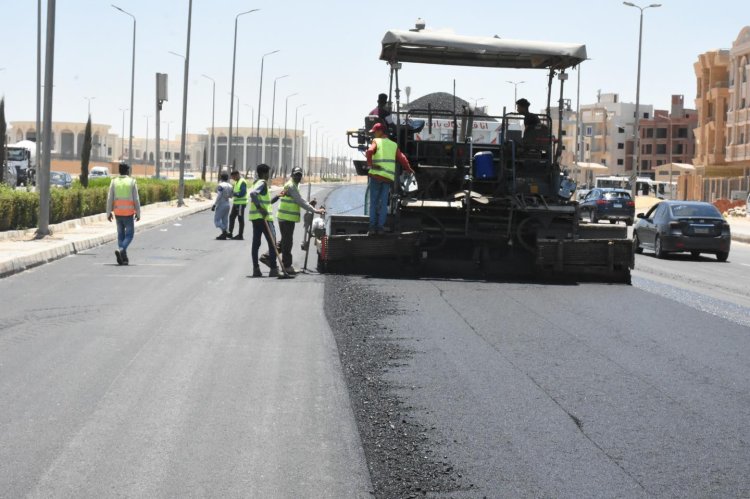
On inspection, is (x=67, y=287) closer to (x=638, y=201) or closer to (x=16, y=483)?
(x=16, y=483)

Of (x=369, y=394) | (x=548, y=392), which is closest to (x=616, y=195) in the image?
(x=548, y=392)

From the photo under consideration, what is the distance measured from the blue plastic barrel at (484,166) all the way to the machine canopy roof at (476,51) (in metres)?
1.53

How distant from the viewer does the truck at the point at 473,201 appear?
1744 cm

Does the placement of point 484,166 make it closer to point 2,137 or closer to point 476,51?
point 476,51

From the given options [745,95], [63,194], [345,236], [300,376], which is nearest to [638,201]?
[745,95]

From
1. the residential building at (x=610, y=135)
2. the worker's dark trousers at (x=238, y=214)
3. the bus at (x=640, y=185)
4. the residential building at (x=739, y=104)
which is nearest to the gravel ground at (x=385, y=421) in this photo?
the worker's dark trousers at (x=238, y=214)

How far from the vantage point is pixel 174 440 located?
683cm

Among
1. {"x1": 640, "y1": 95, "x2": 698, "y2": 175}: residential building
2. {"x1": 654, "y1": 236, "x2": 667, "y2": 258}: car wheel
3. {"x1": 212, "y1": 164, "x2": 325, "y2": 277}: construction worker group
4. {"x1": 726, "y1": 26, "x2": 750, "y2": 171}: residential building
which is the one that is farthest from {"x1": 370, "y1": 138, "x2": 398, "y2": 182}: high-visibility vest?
{"x1": 640, "y1": 95, "x2": 698, "y2": 175}: residential building

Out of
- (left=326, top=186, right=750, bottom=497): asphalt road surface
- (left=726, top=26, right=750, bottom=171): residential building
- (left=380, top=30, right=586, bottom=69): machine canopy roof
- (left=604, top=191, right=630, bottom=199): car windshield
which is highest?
(left=726, top=26, right=750, bottom=171): residential building

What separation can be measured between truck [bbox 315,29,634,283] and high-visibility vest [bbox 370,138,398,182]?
0.63 metres

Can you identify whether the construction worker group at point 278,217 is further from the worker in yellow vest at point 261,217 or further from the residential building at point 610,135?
the residential building at point 610,135

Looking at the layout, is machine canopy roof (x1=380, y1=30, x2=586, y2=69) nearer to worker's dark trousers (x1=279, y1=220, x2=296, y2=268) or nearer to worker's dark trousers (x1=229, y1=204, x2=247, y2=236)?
worker's dark trousers (x1=279, y1=220, x2=296, y2=268)

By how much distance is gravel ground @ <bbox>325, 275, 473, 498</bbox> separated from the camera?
608cm

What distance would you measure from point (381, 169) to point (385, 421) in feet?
31.3
